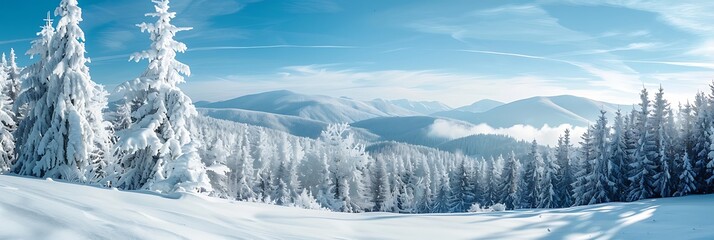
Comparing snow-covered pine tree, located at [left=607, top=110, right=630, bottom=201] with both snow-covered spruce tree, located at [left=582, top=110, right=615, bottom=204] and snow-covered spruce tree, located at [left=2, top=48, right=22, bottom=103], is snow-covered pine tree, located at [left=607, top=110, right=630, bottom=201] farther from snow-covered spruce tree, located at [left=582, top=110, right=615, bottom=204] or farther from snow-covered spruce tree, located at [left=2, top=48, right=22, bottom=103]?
snow-covered spruce tree, located at [left=2, top=48, right=22, bottom=103]

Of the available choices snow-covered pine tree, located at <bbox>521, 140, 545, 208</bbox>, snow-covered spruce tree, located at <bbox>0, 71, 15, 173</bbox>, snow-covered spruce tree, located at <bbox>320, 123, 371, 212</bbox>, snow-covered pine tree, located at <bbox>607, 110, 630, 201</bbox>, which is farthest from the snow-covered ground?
snow-covered spruce tree, located at <bbox>320, 123, 371, 212</bbox>

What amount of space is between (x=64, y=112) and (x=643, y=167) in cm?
4337

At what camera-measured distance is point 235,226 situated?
301 inches

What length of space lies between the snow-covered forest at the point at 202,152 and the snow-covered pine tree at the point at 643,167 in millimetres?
90

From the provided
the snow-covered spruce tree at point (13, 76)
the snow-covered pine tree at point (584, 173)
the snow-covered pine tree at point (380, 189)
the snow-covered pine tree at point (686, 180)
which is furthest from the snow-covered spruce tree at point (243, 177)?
the snow-covered pine tree at point (686, 180)

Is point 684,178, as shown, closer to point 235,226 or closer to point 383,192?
point 383,192

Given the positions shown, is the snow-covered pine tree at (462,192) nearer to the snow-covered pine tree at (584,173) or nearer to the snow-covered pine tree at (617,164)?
the snow-covered pine tree at (584,173)

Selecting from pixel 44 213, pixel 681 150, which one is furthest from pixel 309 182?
pixel 44 213

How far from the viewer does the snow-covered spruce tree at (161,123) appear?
1755 centimetres

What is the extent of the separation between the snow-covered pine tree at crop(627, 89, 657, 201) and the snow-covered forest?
0.09 meters

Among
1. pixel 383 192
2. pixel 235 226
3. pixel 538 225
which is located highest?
pixel 235 226

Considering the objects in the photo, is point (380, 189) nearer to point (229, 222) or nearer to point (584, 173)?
point (584, 173)

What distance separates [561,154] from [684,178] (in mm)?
14004

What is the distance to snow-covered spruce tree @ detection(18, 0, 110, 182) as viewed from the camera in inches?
810
